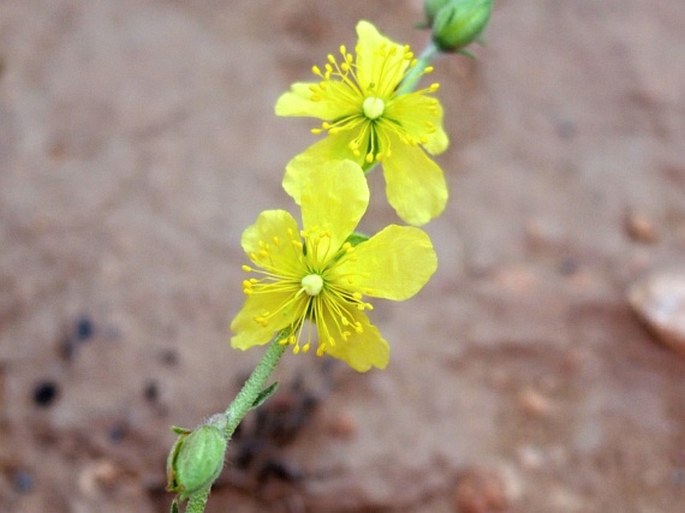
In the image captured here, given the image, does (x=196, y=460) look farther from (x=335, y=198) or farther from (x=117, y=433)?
(x=117, y=433)

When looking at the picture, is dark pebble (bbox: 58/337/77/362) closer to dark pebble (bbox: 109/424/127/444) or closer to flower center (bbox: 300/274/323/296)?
dark pebble (bbox: 109/424/127/444)

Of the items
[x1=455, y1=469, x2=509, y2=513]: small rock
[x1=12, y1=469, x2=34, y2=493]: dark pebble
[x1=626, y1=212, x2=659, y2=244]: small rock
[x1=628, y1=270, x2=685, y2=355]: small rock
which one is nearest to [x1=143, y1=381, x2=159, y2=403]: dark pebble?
[x1=12, y1=469, x2=34, y2=493]: dark pebble

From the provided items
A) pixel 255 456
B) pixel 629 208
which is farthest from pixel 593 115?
pixel 255 456

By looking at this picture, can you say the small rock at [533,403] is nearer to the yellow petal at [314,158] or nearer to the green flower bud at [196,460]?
the yellow petal at [314,158]

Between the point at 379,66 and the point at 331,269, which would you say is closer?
the point at 331,269

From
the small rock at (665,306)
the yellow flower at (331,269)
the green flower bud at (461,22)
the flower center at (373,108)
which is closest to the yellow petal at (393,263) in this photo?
the yellow flower at (331,269)

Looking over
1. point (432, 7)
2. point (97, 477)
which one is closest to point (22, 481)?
point (97, 477)
